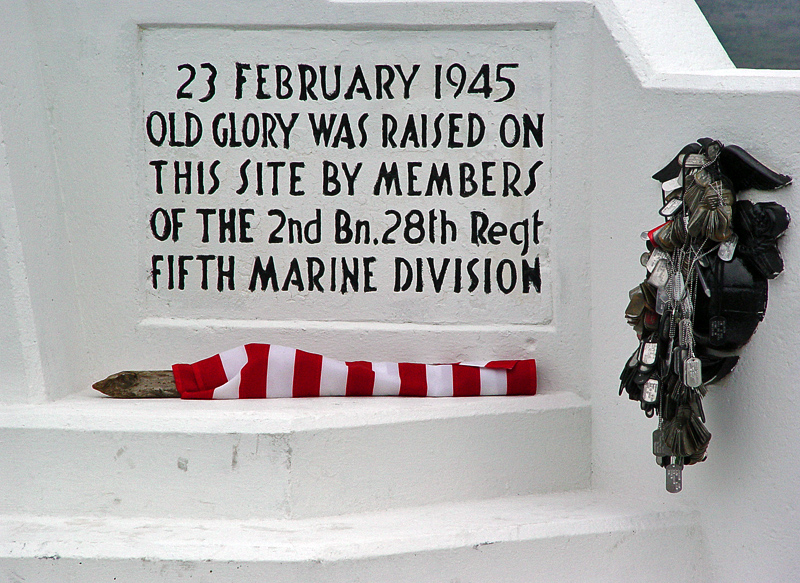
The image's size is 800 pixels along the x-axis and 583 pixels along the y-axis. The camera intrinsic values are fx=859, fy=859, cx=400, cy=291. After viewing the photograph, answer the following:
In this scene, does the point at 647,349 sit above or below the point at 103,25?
below

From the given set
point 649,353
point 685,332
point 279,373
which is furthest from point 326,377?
point 685,332

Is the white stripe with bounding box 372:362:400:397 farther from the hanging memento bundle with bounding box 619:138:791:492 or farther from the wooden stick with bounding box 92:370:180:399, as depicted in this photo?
the hanging memento bundle with bounding box 619:138:791:492

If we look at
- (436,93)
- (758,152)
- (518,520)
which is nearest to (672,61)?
(758,152)

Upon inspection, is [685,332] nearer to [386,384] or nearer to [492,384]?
[492,384]

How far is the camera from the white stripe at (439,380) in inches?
126

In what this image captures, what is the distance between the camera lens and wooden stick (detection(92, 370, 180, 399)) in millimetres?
3172

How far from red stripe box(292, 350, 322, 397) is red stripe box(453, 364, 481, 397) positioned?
20.0 inches

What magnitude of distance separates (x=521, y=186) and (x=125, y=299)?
5.27ft

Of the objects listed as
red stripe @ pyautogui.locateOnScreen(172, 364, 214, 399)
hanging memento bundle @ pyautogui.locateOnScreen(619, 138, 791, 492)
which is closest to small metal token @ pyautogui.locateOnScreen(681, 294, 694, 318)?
hanging memento bundle @ pyautogui.locateOnScreen(619, 138, 791, 492)

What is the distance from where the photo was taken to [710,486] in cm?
271

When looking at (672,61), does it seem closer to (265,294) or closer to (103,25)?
(265,294)

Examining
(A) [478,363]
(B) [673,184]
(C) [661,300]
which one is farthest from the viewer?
(A) [478,363]

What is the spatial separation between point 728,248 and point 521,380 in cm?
104

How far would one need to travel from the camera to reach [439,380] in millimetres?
3207
